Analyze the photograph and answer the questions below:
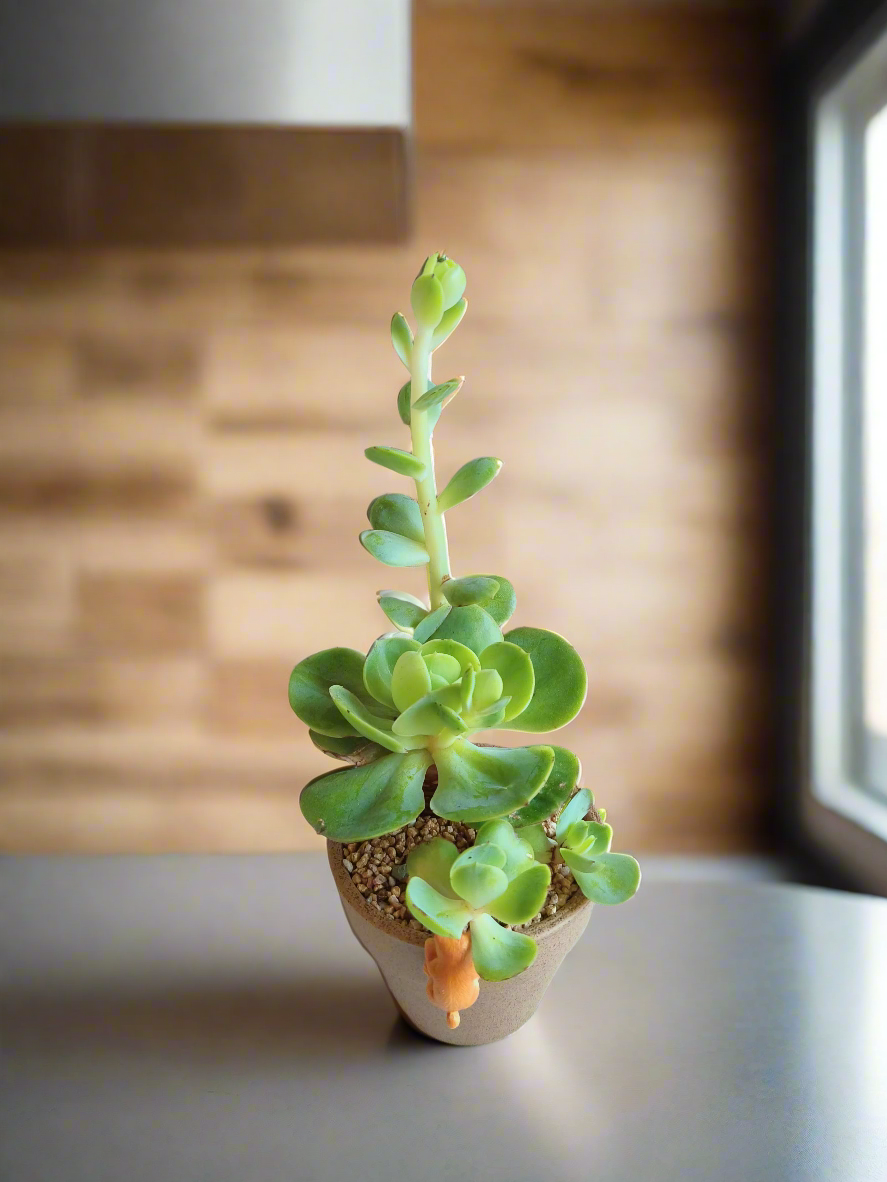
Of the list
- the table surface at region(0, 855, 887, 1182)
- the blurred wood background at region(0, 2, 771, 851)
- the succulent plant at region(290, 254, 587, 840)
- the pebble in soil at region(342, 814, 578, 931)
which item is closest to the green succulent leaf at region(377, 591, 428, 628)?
the succulent plant at region(290, 254, 587, 840)

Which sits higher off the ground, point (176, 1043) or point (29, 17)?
point (29, 17)

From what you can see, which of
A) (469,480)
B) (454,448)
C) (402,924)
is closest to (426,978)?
(402,924)

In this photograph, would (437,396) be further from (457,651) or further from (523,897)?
(523,897)

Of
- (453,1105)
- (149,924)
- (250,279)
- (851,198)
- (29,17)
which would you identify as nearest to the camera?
(453,1105)

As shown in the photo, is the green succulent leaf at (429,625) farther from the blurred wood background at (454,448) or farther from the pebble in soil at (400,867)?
the blurred wood background at (454,448)

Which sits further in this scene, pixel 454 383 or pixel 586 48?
pixel 586 48

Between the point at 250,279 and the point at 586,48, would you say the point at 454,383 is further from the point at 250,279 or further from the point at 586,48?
the point at 586,48

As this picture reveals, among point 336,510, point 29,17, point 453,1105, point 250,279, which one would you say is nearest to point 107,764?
point 336,510
